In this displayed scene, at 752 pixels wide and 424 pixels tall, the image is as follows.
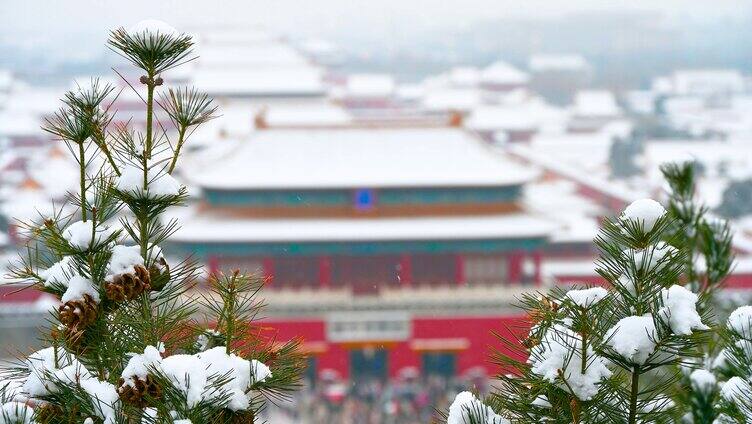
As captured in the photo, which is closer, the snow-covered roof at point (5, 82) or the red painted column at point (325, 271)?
the red painted column at point (325, 271)

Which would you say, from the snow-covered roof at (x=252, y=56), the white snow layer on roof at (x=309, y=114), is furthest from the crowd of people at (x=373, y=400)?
the snow-covered roof at (x=252, y=56)

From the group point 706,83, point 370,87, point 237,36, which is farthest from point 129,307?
point 706,83

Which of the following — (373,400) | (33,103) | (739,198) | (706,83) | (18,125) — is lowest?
(373,400)

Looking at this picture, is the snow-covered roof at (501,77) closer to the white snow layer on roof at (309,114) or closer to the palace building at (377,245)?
the white snow layer on roof at (309,114)

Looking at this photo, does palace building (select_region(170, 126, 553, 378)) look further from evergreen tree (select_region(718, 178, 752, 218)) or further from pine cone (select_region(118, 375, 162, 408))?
pine cone (select_region(118, 375, 162, 408))

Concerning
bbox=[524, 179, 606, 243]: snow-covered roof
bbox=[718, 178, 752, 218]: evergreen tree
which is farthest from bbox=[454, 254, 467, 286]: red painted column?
bbox=[718, 178, 752, 218]: evergreen tree

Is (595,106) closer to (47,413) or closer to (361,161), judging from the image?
(361,161)
